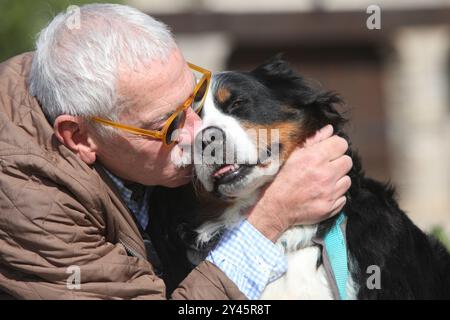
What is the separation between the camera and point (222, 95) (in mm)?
3158

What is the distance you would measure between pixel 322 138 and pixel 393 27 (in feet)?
31.8

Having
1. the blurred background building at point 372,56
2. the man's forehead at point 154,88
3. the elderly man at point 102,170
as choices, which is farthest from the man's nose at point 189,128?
the blurred background building at point 372,56

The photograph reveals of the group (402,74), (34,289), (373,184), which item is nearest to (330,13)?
(402,74)

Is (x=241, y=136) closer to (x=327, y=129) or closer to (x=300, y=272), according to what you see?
(x=327, y=129)

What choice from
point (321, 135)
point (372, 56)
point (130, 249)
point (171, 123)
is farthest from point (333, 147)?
point (372, 56)

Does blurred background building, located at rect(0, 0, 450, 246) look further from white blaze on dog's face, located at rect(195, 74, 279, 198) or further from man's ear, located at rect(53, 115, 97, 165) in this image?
man's ear, located at rect(53, 115, 97, 165)

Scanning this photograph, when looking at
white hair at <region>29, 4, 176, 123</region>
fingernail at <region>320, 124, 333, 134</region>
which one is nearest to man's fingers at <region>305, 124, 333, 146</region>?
fingernail at <region>320, 124, 333, 134</region>

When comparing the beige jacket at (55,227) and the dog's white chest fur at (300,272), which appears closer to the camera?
the beige jacket at (55,227)

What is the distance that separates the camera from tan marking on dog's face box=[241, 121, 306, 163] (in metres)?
3.06

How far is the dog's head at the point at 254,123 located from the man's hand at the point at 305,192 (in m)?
0.07

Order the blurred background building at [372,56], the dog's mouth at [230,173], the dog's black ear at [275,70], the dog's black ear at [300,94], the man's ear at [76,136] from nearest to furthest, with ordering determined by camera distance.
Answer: the man's ear at [76,136], the dog's mouth at [230,173], the dog's black ear at [300,94], the dog's black ear at [275,70], the blurred background building at [372,56]

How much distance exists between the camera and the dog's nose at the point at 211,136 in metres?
2.94

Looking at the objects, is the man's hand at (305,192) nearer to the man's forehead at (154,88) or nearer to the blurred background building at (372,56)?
the man's forehead at (154,88)
